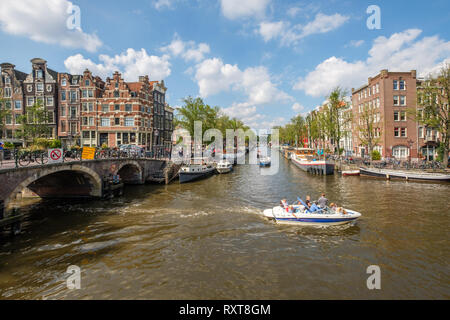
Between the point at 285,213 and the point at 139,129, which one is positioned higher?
the point at 139,129

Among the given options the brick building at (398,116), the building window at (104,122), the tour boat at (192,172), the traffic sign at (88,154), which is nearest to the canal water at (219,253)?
the traffic sign at (88,154)

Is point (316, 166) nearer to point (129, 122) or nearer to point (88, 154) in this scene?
point (88, 154)

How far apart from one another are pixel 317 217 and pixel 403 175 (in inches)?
955

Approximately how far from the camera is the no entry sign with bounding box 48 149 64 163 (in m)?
18.1

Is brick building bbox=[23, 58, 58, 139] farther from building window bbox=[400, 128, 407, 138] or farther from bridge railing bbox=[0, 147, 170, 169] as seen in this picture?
building window bbox=[400, 128, 407, 138]

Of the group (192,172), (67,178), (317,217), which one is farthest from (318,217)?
(67,178)

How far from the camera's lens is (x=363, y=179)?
33906mm

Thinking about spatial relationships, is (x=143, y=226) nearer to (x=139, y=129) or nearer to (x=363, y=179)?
(x=363, y=179)

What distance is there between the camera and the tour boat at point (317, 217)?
1527 cm

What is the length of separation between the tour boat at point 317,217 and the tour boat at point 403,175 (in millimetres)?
22378

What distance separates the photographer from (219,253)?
39.6 ft

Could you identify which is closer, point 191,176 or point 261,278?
point 261,278

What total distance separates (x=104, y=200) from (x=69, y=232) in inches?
340

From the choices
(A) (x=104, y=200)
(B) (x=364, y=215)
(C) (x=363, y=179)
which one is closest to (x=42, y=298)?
→ (A) (x=104, y=200)
